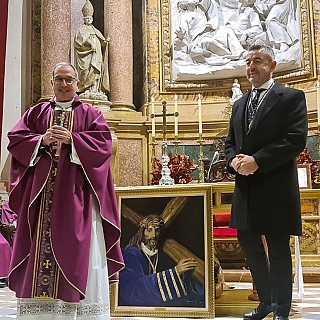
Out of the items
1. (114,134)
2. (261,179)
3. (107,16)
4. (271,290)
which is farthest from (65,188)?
(107,16)

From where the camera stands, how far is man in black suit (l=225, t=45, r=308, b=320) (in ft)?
10.3

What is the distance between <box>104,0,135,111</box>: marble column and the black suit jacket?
437 cm

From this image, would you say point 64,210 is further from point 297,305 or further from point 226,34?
point 226,34

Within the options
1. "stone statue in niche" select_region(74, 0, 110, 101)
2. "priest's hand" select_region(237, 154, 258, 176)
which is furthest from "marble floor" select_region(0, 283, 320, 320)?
"stone statue in niche" select_region(74, 0, 110, 101)

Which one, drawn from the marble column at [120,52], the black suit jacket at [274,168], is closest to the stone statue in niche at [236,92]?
the marble column at [120,52]

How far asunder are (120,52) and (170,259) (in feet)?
14.2

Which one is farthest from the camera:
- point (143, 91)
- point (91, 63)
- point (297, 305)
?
point (143, 91)

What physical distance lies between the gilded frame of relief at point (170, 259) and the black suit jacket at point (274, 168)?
1.90ft

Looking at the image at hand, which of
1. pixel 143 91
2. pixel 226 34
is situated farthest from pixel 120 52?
pixel 226 34

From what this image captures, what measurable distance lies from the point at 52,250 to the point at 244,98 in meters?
1.55

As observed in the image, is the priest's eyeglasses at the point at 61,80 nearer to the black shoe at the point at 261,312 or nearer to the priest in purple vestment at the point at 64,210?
the priest in purple vestment at the point at 64,210

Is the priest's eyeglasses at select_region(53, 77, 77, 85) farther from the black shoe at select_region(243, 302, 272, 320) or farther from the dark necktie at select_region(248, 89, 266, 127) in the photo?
the black shoe at select_region(243, 302, 272, 320)

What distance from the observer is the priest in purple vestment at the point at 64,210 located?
9.53 feet

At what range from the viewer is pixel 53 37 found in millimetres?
7469
